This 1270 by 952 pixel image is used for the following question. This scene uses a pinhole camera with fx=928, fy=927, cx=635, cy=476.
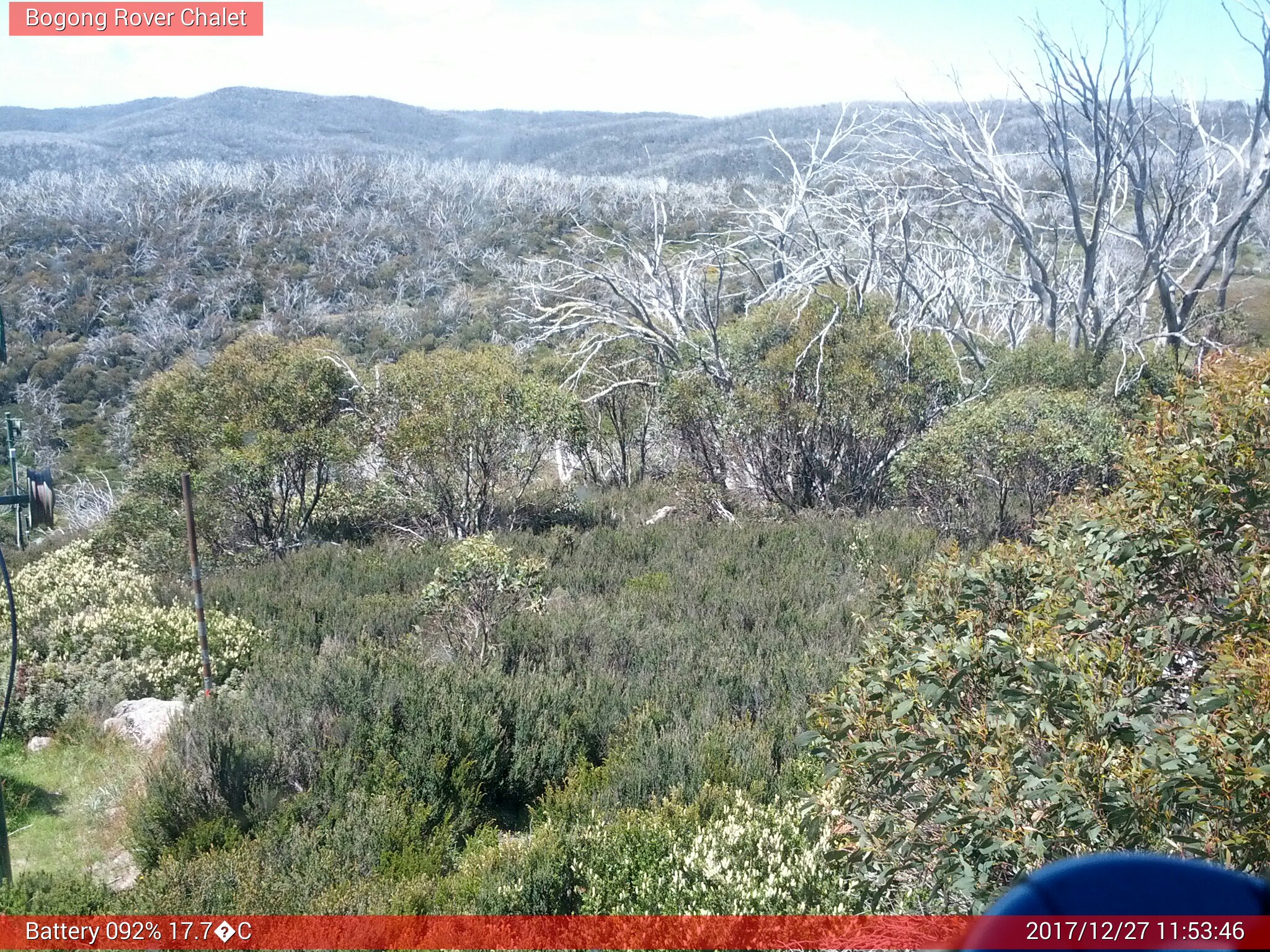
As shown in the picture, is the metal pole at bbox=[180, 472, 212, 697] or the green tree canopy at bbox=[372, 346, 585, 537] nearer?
the metal pole at bbox=[180, 472, 212, 697]

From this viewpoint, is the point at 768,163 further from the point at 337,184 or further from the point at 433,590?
the point at 433,590

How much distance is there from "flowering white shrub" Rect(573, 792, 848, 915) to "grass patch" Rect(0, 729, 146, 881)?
247 centimetres

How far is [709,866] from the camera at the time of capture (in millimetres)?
3568

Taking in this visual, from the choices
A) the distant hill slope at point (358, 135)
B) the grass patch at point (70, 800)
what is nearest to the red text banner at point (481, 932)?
the grass patch at point (70, 800)

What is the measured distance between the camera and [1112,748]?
255cm

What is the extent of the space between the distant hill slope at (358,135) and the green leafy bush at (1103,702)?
52137 millimetres

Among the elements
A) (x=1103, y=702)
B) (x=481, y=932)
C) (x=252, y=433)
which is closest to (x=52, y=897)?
(x=481, y=932)

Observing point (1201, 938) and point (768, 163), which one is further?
point (768, 163)

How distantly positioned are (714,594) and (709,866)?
16.2 feet

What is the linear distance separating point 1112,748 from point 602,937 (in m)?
2.00

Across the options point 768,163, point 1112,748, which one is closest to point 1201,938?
point 1112,748

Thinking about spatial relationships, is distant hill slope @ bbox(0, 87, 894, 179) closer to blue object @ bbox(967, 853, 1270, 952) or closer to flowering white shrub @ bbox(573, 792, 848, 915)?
flowering white shrub @ bbox(573, 792, 848, 915)

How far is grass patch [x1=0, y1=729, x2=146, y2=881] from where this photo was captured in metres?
4.71

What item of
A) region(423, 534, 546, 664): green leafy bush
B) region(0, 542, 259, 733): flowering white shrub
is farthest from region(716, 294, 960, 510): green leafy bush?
region(0, 542, 259, 733): flowering white shrub
